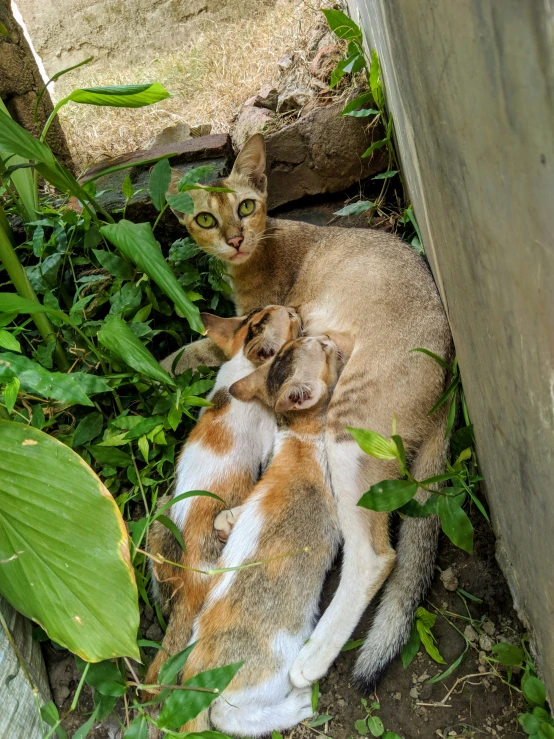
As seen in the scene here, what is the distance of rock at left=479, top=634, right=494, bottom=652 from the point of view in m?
2.13

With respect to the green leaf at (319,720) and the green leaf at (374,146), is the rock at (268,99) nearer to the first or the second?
the green leaf at (374,146)

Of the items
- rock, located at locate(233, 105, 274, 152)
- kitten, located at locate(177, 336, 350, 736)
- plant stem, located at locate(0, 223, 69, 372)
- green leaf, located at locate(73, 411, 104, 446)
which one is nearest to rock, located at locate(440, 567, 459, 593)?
kitten, located at locate(177, 336, 350, 736)

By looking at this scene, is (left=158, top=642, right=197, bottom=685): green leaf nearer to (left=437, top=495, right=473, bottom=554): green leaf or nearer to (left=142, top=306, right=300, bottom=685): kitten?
(left=142, top=306, right=300, bottom=685): kitten

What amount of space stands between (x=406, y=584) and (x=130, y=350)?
4.63 ft

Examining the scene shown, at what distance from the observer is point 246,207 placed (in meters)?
3.38

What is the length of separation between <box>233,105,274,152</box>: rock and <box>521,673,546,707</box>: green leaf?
3.51 metres

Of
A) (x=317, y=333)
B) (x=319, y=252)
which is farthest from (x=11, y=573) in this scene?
(x=319, y=252)

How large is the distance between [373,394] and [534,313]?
1.44 m

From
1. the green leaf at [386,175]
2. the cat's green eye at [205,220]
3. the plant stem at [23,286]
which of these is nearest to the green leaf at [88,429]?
the plant stem at [23,286]

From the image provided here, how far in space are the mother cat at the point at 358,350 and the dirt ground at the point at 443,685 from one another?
0.10m

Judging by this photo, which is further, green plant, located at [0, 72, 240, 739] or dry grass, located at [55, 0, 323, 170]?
dry grass, located at [55, 0, 323, 170]

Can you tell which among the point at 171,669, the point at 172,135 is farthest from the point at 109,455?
the point at 172,135

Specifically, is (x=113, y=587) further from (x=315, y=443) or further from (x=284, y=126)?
(x=284, y=126)

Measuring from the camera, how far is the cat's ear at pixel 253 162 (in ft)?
11.1
